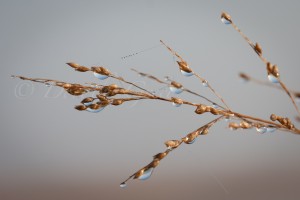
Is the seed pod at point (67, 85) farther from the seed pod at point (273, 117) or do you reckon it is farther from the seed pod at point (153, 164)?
the seed pod at point (273, 117)

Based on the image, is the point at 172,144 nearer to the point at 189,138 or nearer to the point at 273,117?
the point at 189,138

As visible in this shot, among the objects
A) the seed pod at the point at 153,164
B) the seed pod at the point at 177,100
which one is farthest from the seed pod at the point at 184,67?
the seed pod at the point at 153,164

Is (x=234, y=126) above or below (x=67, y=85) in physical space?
below

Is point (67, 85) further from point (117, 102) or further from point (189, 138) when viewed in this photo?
point (189, 138)

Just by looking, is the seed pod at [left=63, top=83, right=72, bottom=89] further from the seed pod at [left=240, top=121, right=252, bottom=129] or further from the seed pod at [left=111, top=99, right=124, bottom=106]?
the seed pod at [left=240, top=121, right=252, bottom=129]

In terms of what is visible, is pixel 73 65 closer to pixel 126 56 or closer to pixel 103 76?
pixel 103 76

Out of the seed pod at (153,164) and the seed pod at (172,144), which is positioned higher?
the seed pod at (172,144)

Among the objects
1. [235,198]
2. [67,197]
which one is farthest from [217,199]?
[67,197]

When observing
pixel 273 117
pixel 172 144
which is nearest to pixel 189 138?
pixel 172 144

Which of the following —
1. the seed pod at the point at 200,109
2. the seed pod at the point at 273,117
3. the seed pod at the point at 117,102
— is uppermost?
the seed pod at the point at 117,102

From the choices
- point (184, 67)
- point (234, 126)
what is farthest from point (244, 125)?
point (184, 67)

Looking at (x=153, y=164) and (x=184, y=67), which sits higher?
(x=184, y=67)
